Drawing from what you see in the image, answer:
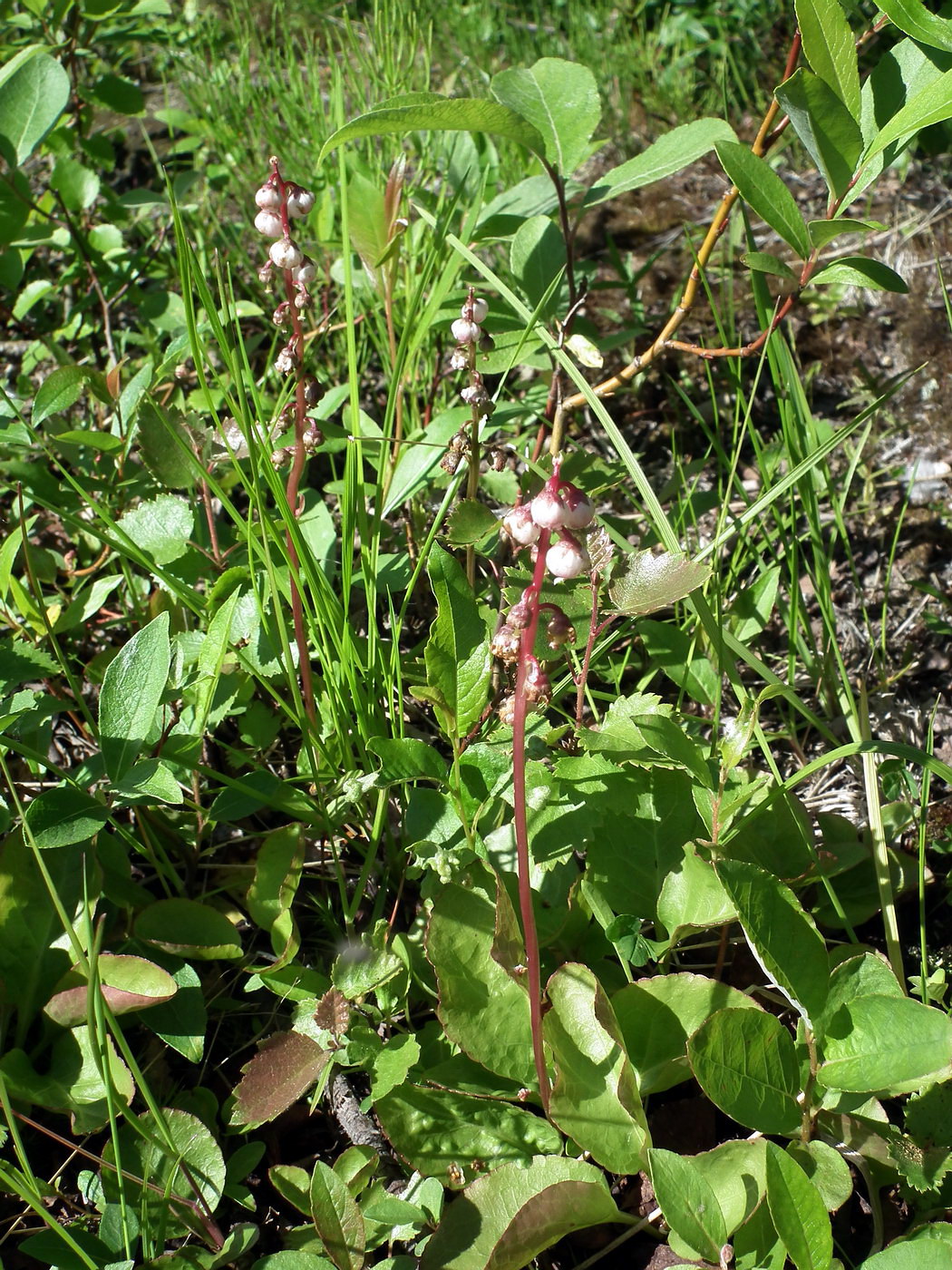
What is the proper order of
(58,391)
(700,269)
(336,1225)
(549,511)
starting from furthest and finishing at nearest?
(58,391) → (700,269) → (336,1225) → (549,511)

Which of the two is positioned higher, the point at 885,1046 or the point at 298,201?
the point at 298,201

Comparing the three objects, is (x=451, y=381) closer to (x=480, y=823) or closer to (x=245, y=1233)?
(x=480, y=823)

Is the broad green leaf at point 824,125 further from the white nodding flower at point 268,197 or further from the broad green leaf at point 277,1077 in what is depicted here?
the broad green leaf at point 277,1077

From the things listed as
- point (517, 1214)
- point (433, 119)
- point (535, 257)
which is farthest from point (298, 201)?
point (517, 1214)

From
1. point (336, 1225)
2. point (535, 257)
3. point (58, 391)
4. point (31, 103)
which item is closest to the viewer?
point (336, 1225)

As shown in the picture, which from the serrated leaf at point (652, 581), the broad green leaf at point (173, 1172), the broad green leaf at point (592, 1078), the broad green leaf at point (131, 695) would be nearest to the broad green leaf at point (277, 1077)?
the broad green leaf at point (173, 1172)

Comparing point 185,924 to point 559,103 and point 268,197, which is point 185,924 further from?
point 559,103

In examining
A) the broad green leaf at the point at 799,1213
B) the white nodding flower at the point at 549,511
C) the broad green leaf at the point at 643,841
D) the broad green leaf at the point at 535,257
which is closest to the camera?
the white nodding flower at the point at 549,511
